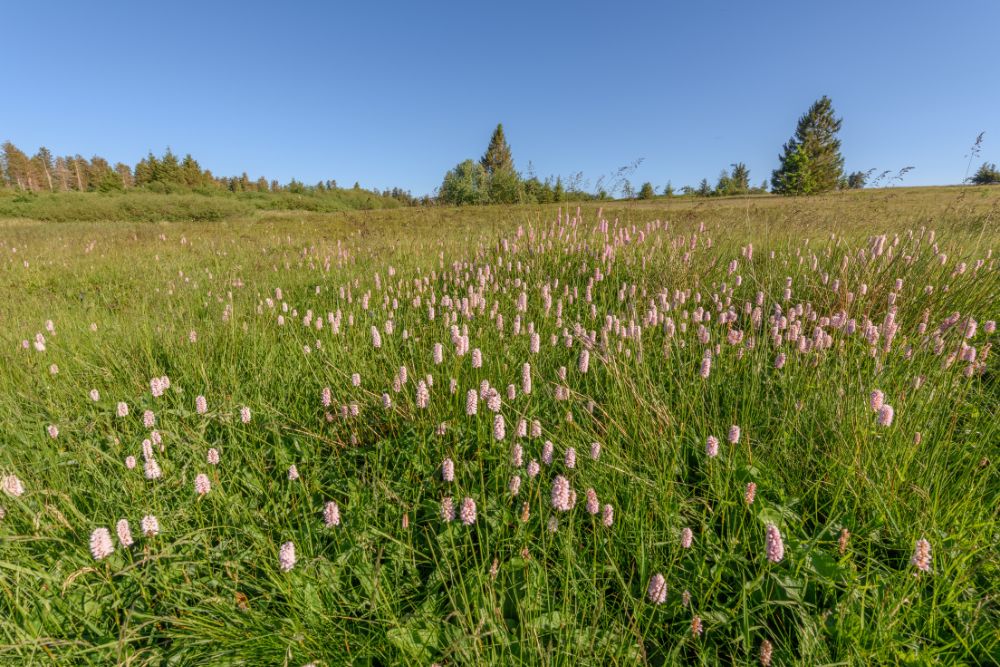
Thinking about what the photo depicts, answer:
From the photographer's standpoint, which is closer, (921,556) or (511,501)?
(921,556)

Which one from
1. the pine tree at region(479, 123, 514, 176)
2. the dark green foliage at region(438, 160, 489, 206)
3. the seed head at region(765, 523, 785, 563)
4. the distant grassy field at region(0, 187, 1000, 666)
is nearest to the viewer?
the seed head at region(765, 523, 785, 563)

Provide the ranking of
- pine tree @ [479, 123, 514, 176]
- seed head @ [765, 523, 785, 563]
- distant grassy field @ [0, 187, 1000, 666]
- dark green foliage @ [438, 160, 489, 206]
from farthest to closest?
pine tree @ [479, 123, 514, 176] → dark green foliage @ [438, 160, 489, 206] → distant grassy field @ [0, 187, 1000, 666] → seed head @ [765, 523, 785, 563]

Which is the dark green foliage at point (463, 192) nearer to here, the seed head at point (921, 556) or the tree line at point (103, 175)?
the tree line at point (103, 175)

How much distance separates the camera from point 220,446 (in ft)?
6.08

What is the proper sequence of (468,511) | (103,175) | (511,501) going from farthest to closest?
(103,175), (511,501), (468,511)

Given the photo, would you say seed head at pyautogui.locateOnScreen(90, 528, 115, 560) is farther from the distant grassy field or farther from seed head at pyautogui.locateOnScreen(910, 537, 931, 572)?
seed head at pyautogui.locateOnScreen(910, 537, 931, 572)

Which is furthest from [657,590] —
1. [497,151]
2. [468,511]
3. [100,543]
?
[497,151]

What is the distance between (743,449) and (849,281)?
2.52m

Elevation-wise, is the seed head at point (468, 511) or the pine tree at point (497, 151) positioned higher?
the pine tree at point (497, 151)

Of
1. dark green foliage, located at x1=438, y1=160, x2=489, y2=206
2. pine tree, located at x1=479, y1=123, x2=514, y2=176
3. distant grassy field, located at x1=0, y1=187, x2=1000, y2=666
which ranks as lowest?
distant grassy field, located at x1=0, y1=187, x2=1000, y2=666

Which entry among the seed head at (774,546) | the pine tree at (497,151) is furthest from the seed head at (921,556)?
the pine tree at (497,151)

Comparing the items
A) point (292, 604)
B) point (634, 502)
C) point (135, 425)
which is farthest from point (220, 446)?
point (634, 502)

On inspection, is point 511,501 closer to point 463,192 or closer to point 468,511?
point 468,511

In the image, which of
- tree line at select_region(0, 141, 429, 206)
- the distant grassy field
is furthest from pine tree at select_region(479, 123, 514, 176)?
the distant grassy field
